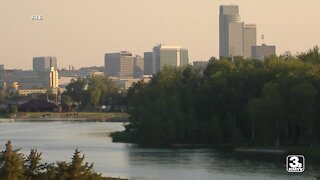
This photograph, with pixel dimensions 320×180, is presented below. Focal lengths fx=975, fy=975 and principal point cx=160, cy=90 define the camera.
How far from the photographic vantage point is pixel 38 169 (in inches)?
1088

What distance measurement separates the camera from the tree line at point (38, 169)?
2572 centimetres

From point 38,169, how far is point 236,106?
130 feet

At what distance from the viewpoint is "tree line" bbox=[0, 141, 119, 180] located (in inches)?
1013

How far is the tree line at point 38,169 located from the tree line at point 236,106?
31730 millimetres

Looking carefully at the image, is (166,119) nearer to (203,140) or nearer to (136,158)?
(203,140)

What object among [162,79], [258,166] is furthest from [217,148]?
[162,79]

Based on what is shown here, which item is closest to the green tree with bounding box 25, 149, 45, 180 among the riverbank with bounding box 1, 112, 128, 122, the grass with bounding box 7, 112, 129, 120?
the riverbank with bounding box 1, 112, 128, 122

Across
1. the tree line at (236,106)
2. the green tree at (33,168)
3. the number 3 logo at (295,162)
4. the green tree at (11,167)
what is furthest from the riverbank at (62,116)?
the number 3 logo at (295,162)

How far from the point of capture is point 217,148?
61562mm

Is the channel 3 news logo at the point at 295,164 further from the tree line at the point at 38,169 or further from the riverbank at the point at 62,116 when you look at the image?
the riverbank at the point at 62,116

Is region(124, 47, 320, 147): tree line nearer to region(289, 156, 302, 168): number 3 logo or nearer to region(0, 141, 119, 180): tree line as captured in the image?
region(0, 141, 119, 180): tree line

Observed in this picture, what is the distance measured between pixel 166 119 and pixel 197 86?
6673 millimetres

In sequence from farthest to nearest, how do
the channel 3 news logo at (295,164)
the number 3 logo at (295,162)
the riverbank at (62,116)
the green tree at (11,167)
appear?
the riverbank at (62,116) < the green tree at (11,167) < the number 3 logo at (295,162) < the channel 3 news logo at (295,164)

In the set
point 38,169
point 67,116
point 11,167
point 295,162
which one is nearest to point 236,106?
point 38,169
